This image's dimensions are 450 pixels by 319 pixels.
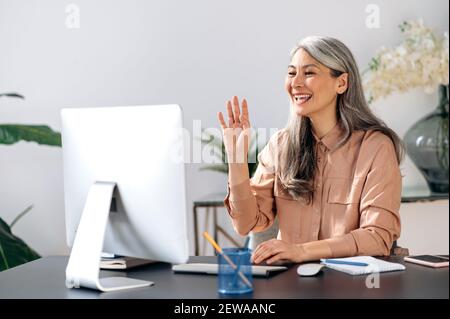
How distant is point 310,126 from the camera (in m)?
2.60

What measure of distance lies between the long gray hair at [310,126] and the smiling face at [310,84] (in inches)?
0.9

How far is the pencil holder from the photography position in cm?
162

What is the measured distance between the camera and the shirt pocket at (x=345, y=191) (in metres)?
2.38

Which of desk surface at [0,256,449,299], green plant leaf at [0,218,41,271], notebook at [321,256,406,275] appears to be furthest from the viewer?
green plant leaf at [0,218,41,271]

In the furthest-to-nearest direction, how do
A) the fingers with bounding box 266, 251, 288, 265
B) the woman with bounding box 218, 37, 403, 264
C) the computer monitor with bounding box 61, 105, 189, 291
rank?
the woman with bounding box 218, 37, 403, 264 → the fingers with bounding box 266, 251, 288, 265 → the computer monitor with bounding box 61, 105, 189, 291

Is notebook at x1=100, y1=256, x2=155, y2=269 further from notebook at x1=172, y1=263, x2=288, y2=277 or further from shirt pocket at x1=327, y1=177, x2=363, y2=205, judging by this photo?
shirt pocket at x1=327, y1=177, x2=363, y2=205

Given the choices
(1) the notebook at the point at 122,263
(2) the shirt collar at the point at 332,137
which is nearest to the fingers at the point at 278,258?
(1) the notebook at the point at 122,263

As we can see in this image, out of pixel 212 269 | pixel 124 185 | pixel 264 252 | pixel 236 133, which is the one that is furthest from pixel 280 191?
pixel 124 185

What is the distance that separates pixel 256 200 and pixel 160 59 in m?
1.72

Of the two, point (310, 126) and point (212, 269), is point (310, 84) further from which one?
point (212, 269)

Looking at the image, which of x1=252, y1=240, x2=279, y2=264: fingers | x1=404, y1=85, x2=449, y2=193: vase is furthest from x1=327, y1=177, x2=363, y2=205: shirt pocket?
x1=404, y1=85, x2=449, y2=193: vase

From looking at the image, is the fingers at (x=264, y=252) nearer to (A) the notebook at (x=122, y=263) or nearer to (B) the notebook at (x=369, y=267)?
(B) the notebook at (x=369, y=267)

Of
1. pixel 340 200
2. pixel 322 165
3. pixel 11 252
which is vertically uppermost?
pixel 322 165
